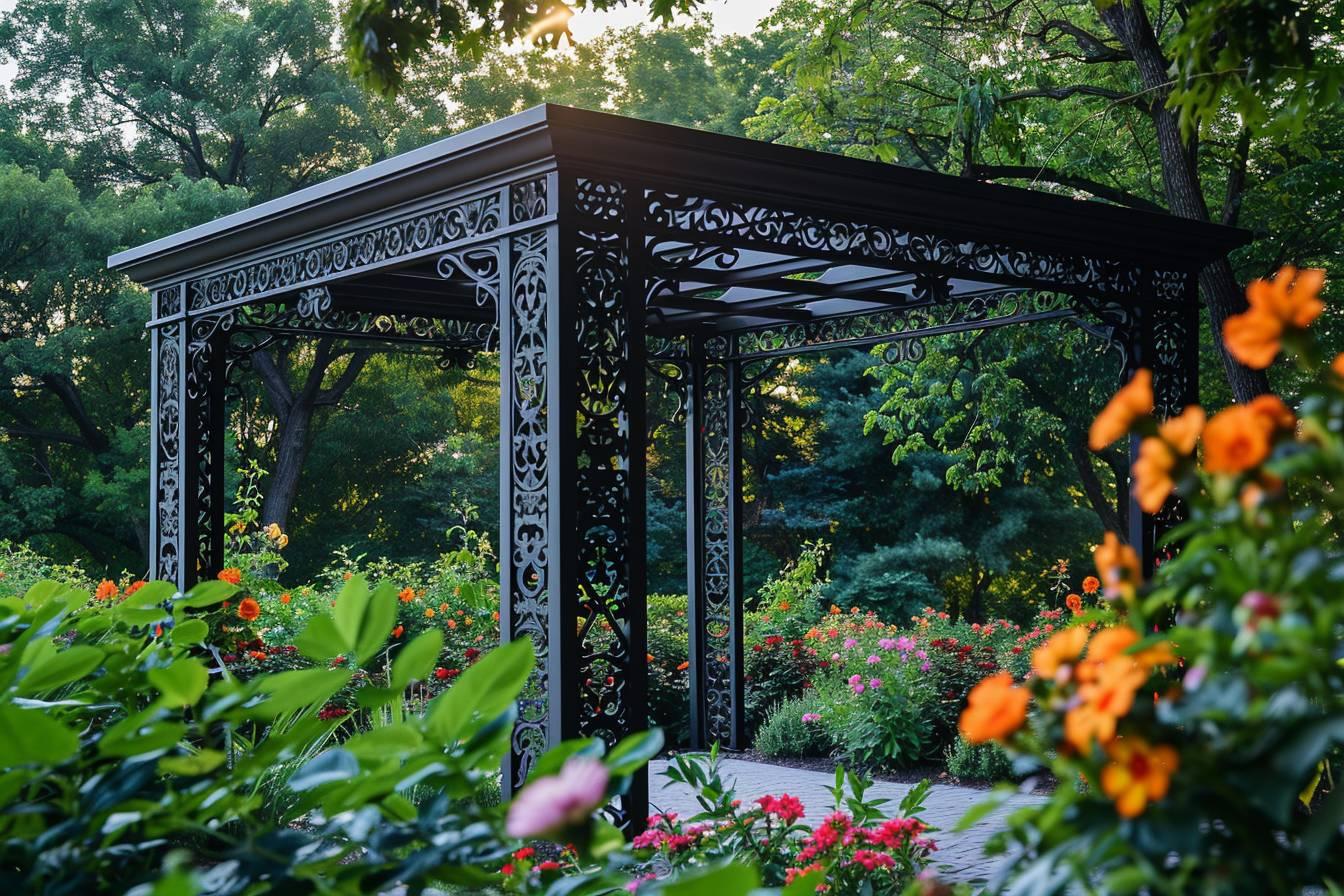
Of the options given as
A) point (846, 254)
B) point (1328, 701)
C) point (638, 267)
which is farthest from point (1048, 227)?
point (1328, 701)

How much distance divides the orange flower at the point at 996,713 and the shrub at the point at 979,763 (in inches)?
279

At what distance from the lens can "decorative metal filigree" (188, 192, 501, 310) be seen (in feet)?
17.0

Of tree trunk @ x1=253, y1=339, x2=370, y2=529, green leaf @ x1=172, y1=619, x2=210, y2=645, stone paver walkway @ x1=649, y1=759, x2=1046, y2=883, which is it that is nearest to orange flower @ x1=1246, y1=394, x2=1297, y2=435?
green leaf @ x1=172, y1=619, x2=210, y2=645

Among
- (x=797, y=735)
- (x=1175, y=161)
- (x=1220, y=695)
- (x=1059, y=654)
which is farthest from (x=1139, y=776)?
(x=1175, y=161)

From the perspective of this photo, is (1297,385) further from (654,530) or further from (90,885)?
(90,885)

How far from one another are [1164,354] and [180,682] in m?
6.75

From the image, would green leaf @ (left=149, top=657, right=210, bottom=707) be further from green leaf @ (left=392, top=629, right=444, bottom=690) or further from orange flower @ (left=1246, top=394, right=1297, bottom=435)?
orange flower @ (left=1246, top=394, right=1297, bottom=435)

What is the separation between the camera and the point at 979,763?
8.09 metres

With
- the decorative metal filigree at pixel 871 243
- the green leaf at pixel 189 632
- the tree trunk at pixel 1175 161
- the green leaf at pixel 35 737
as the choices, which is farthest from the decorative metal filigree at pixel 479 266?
the tree trunk at pixel 1175 161

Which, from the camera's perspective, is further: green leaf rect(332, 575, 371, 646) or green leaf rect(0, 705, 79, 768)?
green leaf rect(332, 575, 371, 646)

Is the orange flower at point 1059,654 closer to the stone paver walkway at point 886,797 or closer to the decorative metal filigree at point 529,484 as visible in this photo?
the decorative metal filigree at point 529,484

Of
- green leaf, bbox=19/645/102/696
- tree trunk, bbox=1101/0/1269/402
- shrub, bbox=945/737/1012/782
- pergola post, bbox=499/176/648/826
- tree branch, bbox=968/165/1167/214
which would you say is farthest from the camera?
tree branch, bbox=968/165/1167/214

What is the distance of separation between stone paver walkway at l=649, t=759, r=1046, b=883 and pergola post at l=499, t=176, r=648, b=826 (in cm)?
136

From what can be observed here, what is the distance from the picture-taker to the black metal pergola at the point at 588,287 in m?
4.78
